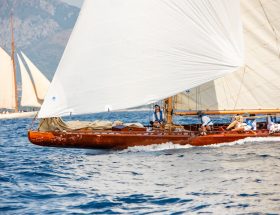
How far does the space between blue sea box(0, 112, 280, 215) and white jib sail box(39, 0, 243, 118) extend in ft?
7.97

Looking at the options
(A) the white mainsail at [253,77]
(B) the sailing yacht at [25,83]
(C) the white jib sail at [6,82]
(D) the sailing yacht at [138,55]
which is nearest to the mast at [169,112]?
(A) the white mainsail at [253,77]

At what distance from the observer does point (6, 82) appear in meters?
100

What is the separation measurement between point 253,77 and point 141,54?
20.7ft

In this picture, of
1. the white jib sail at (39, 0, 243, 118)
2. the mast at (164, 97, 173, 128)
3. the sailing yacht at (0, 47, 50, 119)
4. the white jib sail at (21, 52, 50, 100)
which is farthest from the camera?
the white jib sail at (21, 52, 50, 100)

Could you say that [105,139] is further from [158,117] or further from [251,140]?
[251,140]

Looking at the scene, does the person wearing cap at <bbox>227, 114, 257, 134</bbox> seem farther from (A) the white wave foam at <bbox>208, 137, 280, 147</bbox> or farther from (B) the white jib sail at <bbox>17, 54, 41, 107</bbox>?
(B) the white jib sail at <bbox>17, 54, 41, 107</bbox>

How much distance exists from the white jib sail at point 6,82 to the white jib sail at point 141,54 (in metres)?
79.4

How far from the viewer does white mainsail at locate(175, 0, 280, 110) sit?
2547 cm

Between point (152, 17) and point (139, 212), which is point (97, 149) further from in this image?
point (139, 212)

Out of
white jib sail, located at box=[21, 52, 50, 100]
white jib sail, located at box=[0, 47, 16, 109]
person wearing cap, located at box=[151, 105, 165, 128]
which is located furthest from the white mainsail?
white jib sail, located at box=[0, 47, 16, 109]

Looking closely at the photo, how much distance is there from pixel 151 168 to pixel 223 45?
6.34m

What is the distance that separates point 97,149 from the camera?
78.3 ft

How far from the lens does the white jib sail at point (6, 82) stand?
99.4 m

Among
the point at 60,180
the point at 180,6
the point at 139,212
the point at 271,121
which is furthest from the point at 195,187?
the point at 271,121
